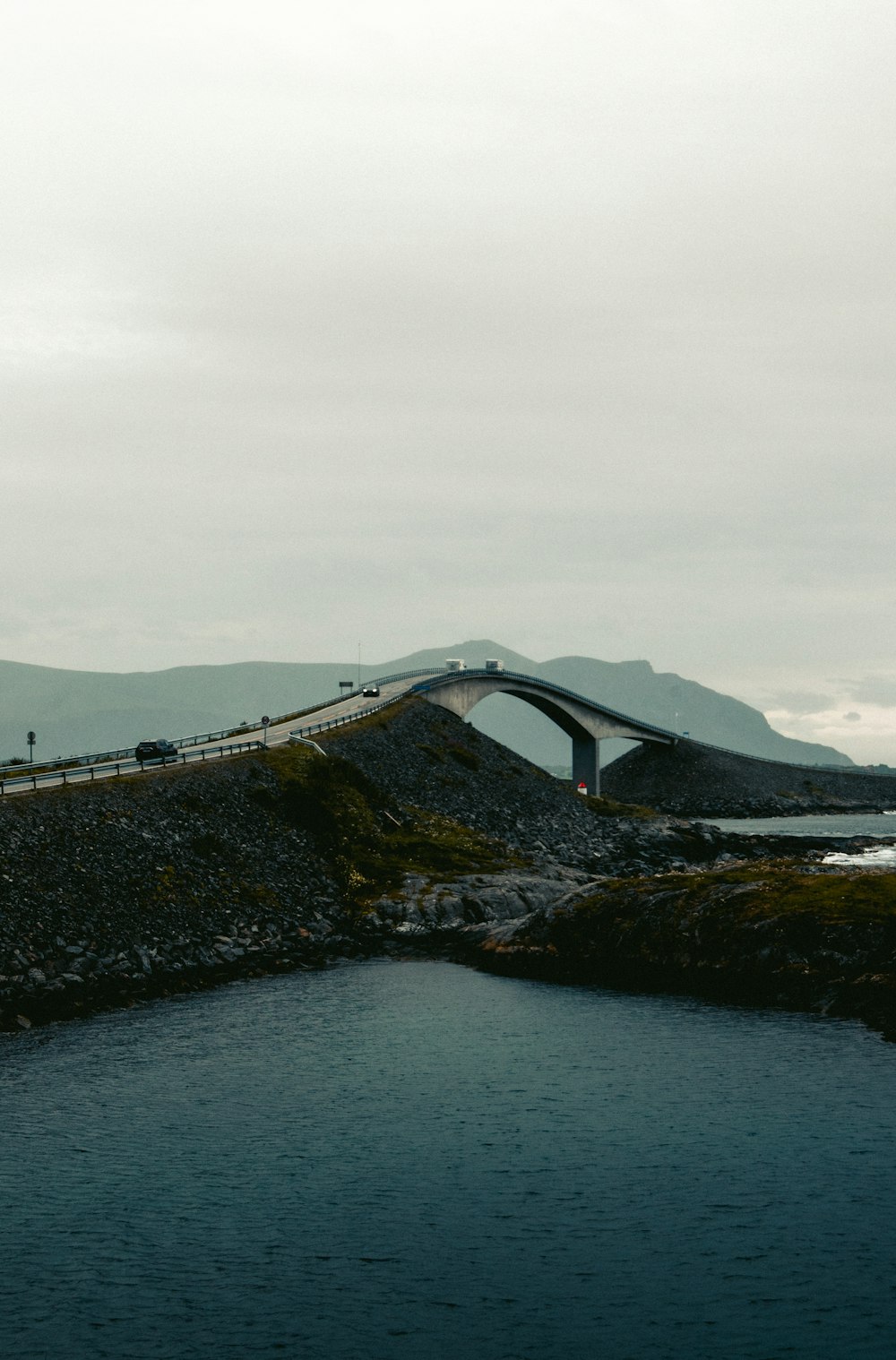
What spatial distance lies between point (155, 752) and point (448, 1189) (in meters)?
60.1

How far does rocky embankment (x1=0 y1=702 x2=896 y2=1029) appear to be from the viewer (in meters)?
55.3

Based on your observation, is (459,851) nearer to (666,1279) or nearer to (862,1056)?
(862,1056)

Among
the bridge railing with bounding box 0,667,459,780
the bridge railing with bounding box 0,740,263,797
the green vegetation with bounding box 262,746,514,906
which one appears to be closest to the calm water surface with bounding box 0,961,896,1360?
the bridge railing with bounding box 0,740,263,797

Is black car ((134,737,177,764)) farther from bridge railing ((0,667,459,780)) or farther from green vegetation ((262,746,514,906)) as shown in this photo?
green vegetation ((262,746,514,906))

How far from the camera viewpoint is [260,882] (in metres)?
71.2

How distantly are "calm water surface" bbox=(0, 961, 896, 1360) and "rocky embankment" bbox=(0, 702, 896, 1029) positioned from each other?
8.32 meters

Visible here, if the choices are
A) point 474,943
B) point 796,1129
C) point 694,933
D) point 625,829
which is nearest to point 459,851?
point 474,943

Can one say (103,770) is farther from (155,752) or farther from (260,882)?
(260,882)

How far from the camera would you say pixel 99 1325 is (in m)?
23.2

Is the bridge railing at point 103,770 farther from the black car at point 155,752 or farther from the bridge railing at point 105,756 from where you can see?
the bridge railing at point 105,756

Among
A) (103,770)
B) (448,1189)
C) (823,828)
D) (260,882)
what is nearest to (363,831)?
(260,882)

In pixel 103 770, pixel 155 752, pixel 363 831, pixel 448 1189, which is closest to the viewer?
pixel 448 1189

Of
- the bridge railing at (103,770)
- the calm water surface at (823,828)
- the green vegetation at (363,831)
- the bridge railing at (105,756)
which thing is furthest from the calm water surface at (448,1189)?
the calm water surface at (823,828)

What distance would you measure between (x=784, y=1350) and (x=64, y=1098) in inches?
957
